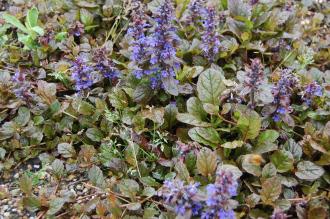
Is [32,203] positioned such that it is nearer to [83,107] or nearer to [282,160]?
[83,107]

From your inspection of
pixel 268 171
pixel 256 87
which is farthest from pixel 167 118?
pixel 268 171

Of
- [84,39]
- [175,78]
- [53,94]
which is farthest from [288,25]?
[53,94]

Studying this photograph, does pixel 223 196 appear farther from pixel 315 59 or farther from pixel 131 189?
pixel 315 59

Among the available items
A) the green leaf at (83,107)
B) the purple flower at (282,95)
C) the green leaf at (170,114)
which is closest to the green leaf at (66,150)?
the green leaf at (83,107)

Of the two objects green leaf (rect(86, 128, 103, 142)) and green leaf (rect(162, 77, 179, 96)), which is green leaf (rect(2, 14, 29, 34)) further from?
green leaf (rect(162, 77, 179, 96))

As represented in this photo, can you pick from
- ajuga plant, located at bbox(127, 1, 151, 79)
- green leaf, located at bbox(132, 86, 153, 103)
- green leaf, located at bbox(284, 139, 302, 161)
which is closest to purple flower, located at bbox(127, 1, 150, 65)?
ajuga plant, located at bbox(127, 1, 151, 79)
